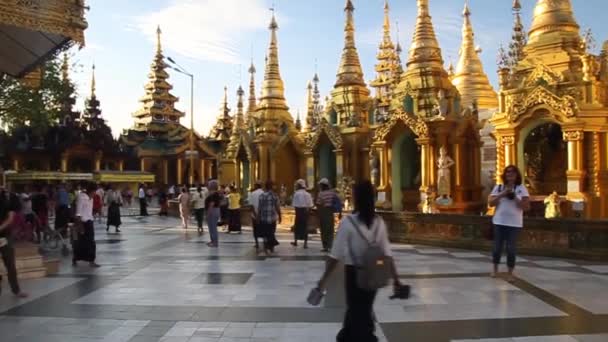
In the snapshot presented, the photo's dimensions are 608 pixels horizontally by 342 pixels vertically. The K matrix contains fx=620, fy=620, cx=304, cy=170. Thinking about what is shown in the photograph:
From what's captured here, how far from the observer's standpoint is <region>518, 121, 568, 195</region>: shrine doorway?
19.7 m

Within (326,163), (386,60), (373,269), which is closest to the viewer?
(373,269)

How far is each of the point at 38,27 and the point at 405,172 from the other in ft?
50.0

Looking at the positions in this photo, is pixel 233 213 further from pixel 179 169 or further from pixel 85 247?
pixel 179 169

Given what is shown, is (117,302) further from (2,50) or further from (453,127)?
(453,127)

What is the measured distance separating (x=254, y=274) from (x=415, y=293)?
3162 millimetres

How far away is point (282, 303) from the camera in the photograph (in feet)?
26.2

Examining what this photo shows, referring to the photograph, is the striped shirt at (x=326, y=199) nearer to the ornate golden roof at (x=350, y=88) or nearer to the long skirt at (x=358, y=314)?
the long skirt at (x=358, y=314)

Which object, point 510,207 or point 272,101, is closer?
point 510,207

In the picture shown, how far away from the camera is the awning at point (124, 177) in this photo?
2199 inches

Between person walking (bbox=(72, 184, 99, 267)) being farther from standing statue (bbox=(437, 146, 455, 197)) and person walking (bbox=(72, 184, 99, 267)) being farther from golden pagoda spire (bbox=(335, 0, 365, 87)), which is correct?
golden pagoda spire (bbox=(335, 0, 365, 87))

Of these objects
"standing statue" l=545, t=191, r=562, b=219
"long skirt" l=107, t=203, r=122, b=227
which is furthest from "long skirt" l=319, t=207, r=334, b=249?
"long skirt" l=107, t=203, r=122, b=227

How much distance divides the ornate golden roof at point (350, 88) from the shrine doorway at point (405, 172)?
12.1ft

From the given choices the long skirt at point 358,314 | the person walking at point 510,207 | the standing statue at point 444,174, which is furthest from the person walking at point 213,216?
the long skirt at point 358,314

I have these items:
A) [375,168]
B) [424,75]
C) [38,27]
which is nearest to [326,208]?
[38,27]
